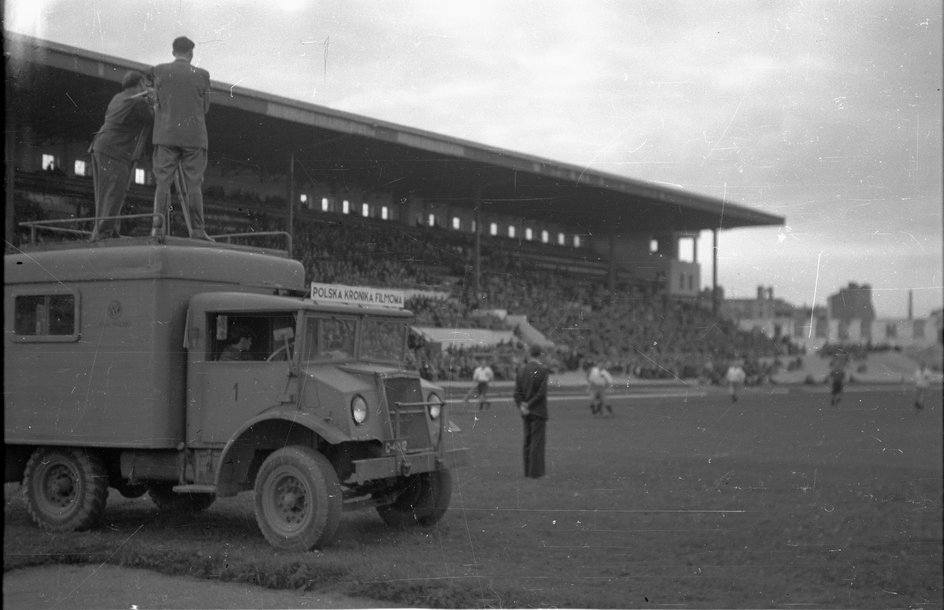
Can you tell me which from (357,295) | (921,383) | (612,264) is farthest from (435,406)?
(921,383)

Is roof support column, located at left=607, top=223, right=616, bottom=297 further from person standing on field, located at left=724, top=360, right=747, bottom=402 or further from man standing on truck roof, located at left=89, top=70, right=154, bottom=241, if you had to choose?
man standing on truck roof, located at left=89, top=70, right=154, bottom=241

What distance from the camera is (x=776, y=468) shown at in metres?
11.4

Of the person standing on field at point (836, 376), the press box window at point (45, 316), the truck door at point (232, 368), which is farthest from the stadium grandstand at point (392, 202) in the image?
the truck door at point (232, 368)

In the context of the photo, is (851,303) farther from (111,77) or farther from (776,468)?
(111,77)

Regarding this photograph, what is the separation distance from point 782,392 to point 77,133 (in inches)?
295

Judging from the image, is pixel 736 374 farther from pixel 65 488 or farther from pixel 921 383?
pixel 65 488

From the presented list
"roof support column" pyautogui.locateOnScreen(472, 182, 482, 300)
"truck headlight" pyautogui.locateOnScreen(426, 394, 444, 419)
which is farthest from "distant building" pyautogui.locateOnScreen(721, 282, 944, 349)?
"truck headlight" pyautogui.locateOnScreen(426, 394, 444, 419)

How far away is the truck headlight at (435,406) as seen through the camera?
316 inches

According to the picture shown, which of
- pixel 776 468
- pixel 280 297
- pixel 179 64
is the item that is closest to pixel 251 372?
pixel 280 297

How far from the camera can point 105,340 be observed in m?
7.54

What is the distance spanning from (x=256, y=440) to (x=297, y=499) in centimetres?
65

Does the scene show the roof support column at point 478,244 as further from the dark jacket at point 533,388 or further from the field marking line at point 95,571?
the field marking line at point 95,571

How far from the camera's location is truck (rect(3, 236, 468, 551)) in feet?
23.8

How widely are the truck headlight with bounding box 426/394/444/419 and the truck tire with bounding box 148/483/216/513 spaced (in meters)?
2.50
